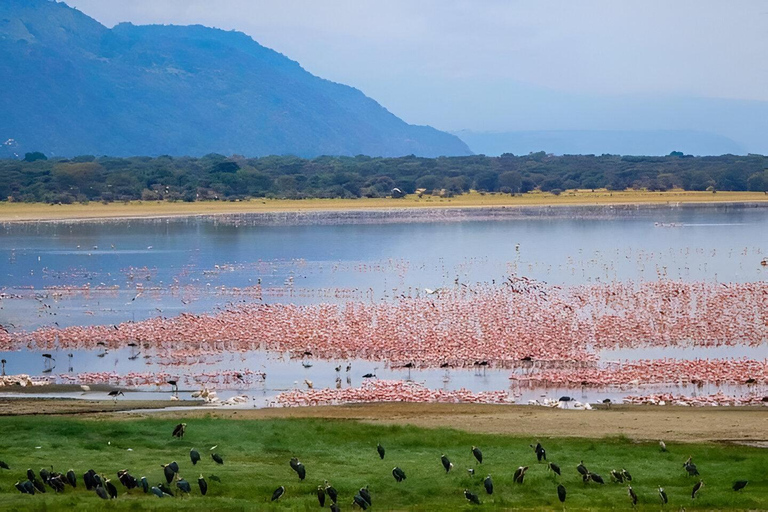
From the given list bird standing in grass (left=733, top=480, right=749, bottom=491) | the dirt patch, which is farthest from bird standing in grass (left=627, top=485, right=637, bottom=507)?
the dirt patch

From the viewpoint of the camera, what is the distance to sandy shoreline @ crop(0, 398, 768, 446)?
19.6 m

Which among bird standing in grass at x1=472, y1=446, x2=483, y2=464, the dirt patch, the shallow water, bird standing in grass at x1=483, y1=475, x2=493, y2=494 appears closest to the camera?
bird standing in grass at x1=483, y1=475, x2=493, y2=494

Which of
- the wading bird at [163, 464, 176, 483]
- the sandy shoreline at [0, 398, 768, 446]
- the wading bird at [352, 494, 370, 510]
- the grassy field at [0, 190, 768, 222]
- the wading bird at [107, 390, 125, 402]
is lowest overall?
the wading bird at [107, 390, 125, 402]

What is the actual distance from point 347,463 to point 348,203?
102018 mm

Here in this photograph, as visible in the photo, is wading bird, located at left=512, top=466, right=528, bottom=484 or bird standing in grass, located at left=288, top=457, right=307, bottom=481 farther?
bird standing in grass, located at left=288, top=457, right=307, bottom=481

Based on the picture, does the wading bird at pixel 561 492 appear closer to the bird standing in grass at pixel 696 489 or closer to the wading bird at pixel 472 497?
the wading bird at pixel 472 497

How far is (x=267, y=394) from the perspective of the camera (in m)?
24.8

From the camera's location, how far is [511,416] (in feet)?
69.9

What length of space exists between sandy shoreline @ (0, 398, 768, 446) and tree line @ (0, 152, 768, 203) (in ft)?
308

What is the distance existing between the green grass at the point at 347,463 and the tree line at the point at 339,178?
9799 centimetres

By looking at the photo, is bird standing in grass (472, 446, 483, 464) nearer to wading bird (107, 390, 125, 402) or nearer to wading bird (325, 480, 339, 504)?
wading bird (325, 480, 339, 504)

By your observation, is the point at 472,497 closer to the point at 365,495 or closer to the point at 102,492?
the point at 365,495

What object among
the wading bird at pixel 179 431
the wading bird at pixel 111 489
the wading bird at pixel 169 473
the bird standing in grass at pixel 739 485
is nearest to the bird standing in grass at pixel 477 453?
the bird standing in grass at pixel 739 485

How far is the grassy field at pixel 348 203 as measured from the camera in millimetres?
101625
